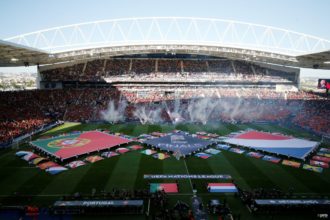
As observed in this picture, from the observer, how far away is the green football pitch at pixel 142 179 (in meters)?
18.9

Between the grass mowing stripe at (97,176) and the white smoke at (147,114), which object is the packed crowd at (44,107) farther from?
the grass mowing stripe at (97,176)

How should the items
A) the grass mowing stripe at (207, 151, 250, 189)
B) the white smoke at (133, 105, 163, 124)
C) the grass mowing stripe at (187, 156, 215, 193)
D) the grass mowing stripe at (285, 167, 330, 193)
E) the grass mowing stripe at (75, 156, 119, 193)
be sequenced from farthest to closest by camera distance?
1. the white smoke at (133, 105, 163, 124)
2. the grass mowing stripe at (207, 151, 250, 189)
3. the grass mowing stripe at (187, 156, 215, 193)
4. the grass mowing stripe at (285, 167, 330, 193)
5. the grass mowing stripe at (75, 156, 119, 193)

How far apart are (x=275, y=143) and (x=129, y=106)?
30.1 meters

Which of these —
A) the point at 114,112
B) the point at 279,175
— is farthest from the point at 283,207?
the point at 114,112

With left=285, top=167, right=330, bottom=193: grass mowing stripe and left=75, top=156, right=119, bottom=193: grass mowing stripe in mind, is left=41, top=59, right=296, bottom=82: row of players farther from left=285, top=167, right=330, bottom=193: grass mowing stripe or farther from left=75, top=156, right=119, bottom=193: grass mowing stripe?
left=285, top=167, right=330, bottom=193: grass mowing stripe

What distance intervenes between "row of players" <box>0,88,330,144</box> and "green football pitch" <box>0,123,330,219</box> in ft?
49.7

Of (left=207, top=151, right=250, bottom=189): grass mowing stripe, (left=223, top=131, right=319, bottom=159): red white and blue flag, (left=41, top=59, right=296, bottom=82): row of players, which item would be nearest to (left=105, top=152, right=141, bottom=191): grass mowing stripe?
(left=207, top=151, right=250, bottom=189): grass mowing stripe

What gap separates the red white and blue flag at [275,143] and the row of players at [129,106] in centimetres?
817

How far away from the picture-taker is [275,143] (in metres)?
32.1

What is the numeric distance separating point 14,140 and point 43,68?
31991mm

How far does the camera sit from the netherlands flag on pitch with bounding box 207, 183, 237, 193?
1961 centimetres

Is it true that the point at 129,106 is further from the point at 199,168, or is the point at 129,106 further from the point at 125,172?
the point at 199,168

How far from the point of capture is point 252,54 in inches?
2110

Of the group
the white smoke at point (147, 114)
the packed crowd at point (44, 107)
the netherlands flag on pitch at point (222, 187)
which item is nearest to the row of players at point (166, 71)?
the packed crowd at point (44, 107)
